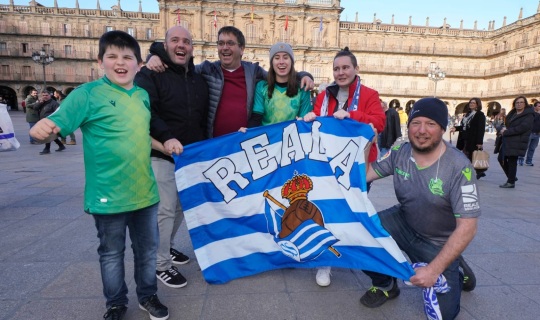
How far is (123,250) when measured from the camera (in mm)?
2061

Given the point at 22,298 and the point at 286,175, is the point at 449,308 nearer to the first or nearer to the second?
the point at 286,175

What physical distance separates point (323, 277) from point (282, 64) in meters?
1.79

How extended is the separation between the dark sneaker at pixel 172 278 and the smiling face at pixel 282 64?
6.11 ft

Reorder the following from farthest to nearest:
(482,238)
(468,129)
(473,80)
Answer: (473,80)
(468,129)
(482,238)

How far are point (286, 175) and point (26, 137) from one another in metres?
14.5

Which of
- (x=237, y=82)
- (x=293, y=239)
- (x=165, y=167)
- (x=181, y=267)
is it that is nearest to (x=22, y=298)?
(x=181, y=267)

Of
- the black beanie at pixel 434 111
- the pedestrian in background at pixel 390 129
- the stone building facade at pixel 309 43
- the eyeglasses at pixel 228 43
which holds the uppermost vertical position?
the stone building facade at pixel 309 43

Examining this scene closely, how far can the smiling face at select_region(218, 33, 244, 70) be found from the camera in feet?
9.18

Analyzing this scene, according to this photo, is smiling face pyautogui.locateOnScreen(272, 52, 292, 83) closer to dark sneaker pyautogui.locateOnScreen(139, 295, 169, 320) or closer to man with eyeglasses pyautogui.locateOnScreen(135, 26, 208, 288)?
man with eyeglasses pyautogui.locateOnScreen(135, 26, 208, 288)

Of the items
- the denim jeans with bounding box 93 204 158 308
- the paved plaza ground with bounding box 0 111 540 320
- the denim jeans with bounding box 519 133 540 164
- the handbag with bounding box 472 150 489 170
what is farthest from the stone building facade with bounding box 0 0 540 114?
the denim jeans with bounding box 93 204 158 308

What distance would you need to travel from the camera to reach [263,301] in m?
2.32

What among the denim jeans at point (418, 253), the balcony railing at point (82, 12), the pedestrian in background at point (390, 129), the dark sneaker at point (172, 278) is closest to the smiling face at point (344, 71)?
the denim jeans at point (418, 253)

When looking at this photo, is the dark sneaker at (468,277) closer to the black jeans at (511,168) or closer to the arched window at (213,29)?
the black jeans at (511,168)

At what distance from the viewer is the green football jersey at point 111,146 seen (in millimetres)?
1873
